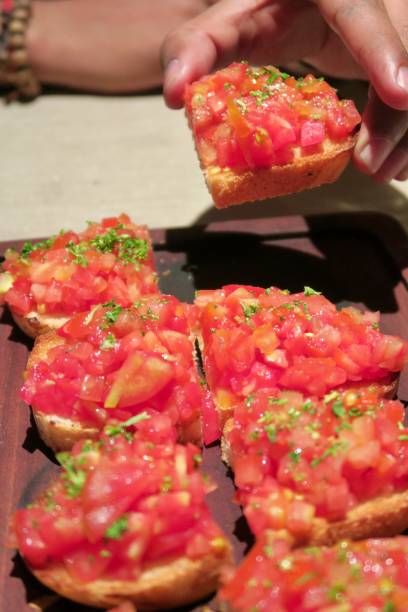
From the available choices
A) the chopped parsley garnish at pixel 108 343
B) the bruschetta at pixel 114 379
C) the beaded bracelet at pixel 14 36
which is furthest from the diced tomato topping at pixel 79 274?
the beaded bracelet at pixel 14 36

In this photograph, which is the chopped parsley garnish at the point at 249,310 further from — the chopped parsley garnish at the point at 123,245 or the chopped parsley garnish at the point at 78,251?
Answer: the chopped parsley garnish at the point at 78,251

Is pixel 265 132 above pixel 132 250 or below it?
above

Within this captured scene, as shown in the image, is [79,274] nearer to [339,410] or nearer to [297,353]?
[297,353]

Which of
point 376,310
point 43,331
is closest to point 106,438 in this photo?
point 43,331

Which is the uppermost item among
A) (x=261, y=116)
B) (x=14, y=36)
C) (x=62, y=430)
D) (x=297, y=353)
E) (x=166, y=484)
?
(x=261, y=116)

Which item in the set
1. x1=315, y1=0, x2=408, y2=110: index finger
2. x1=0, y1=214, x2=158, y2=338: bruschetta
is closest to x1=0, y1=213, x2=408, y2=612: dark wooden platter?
x1=0, y1=214, x2=158, y2=338: bruschetta

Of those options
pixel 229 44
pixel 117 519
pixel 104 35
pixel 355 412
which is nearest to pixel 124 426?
pixel 117 519
